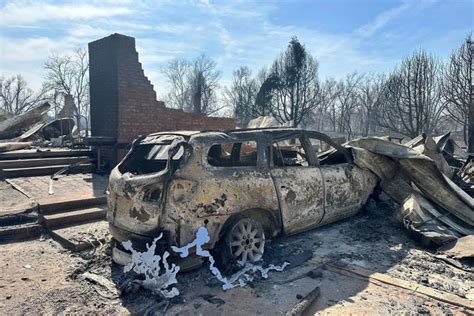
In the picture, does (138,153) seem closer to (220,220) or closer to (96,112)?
(220,220)

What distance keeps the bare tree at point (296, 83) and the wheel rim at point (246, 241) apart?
827 inches

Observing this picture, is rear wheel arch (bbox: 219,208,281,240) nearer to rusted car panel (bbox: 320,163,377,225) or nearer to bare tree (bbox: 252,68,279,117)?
rusted car panel (bbox: 320,163,377,225)

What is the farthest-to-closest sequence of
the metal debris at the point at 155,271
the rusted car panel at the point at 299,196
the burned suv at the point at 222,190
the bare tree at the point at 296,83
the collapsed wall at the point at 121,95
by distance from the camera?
the bare tree at the point at 296,83
the collapsed wall at the point at 121,95
the rusted car panel at the point at 299,196
the burned suv at the point at 222,190
the metal debris at the point at 155,271

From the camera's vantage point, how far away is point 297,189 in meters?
4.58

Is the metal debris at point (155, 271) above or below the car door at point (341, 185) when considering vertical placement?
below

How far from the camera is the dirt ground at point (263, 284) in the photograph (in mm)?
3271

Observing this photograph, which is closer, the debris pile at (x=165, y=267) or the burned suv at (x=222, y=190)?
the debris pile at (x=165, y=267)

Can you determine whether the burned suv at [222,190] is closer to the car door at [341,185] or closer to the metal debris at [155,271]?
the car door at [341,185]

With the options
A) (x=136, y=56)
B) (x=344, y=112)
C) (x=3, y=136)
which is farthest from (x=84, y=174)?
(x=344, y=112)

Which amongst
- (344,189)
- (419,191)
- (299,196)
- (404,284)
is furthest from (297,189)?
(419,191)

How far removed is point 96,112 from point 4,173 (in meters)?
2.76

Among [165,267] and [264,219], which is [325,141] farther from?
[165,267]

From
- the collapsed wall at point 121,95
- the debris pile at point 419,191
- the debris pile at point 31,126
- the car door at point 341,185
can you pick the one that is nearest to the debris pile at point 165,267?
the car door at point 341,185

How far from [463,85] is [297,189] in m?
16.3
